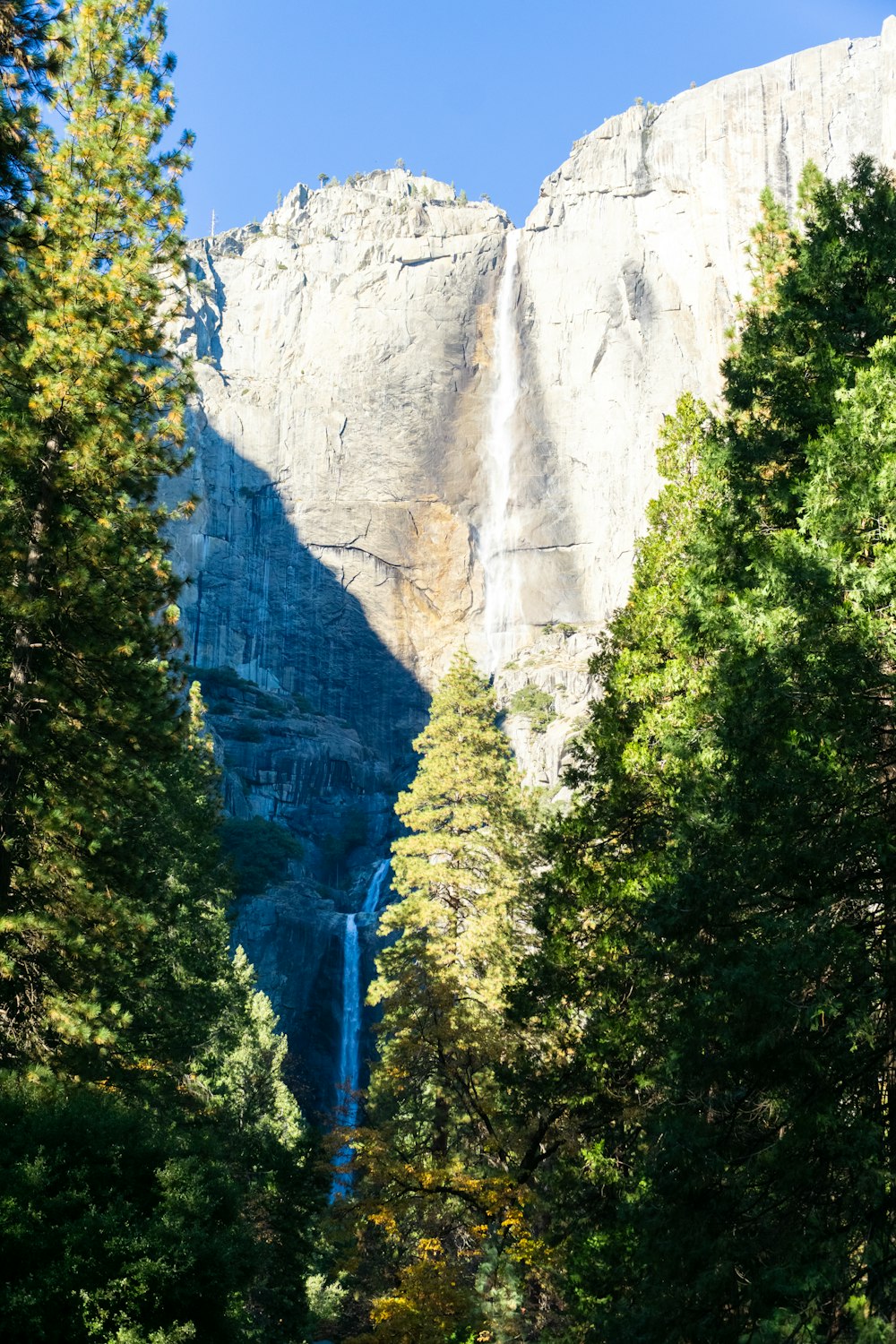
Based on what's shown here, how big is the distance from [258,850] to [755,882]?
46.9 meters

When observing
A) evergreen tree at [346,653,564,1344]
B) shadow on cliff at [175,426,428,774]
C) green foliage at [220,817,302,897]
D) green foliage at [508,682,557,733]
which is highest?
shadow on cliff at [175,426,428,774]

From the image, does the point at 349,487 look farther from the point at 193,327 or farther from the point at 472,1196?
the point at 472,1196

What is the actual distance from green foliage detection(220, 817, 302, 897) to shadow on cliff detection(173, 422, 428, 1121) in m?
6.41

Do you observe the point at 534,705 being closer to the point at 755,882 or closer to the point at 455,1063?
the point at 455,1063

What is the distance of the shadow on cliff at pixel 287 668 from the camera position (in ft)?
217

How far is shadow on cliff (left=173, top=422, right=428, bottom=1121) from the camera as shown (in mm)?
66250

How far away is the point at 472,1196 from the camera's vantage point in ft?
42.8

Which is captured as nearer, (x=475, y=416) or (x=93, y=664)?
(x=93, y=664)

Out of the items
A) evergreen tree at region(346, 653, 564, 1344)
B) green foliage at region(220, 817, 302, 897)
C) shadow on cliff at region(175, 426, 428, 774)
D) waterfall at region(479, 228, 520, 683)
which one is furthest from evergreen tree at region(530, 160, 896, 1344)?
shadow on cliff at region(175, 426, 428, 774)

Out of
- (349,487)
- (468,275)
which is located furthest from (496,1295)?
(468,275)

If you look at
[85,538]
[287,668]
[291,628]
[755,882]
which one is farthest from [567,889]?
[291,628]

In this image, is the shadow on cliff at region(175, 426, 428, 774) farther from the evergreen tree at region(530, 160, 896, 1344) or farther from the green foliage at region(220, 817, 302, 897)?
the evergreen tree at region(530, 160, 896, 1344)

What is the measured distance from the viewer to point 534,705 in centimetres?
6681

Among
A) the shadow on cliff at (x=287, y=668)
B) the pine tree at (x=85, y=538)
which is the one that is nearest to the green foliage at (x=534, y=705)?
the shadow on cliff at (x=287, y=668)
